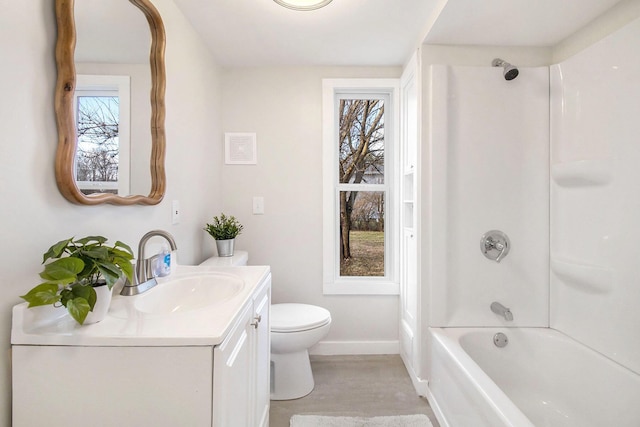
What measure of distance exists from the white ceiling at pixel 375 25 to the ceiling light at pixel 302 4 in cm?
12

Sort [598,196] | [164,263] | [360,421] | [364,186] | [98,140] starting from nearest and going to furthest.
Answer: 1. [98,140]
2. [164,263]
3. [598,196]
4. [360,421]
5. [364,186]

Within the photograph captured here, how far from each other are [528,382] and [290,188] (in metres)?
1.88

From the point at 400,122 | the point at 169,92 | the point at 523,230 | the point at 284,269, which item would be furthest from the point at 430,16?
the point at 284,269

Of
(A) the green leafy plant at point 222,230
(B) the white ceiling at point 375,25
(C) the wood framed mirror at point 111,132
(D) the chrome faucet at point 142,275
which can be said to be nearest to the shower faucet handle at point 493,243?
(B) the white ceiling at point 375,25

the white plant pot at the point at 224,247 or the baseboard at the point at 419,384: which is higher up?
the white plant pot at the point at 224,247

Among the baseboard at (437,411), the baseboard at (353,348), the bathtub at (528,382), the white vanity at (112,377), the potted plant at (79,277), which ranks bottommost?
the baseboard at (437,411)

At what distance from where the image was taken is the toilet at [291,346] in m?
1.75

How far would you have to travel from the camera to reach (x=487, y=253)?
5.82 ft

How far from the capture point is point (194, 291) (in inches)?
51.1

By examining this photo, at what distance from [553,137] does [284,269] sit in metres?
1.94

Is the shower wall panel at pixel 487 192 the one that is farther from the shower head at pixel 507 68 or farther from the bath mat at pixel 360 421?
the bath mat at pixel 360 421

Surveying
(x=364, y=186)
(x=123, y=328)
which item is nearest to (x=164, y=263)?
(x=123, y=328)

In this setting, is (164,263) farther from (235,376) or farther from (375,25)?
(375,25)

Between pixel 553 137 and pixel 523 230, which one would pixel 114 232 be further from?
pixel 553 137
